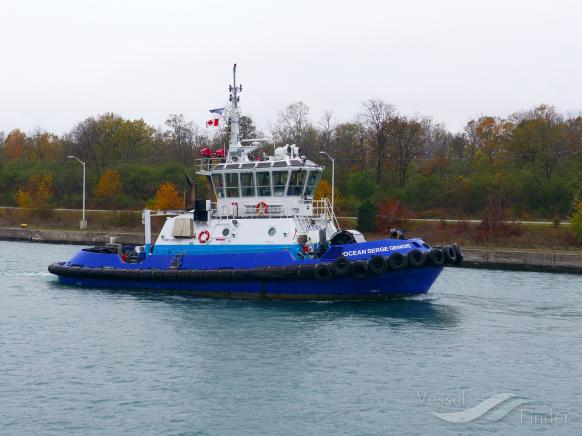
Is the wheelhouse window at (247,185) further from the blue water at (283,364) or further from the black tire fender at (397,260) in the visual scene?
the black tire fender at (397,260)

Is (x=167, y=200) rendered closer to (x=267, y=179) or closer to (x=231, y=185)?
(x=231, y=185)

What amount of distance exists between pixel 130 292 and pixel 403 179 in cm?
3793

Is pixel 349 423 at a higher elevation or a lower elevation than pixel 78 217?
lower

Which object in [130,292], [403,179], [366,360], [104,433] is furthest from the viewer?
[403,179]

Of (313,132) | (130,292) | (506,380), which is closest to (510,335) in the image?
(506,380)

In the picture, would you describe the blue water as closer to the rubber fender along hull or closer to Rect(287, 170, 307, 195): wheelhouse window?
the rubber fender along hull

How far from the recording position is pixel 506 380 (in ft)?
52.3

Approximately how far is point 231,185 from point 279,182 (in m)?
1.86

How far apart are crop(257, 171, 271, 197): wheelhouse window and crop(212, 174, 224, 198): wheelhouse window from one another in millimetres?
1497

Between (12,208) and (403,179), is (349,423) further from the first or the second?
(12,208)

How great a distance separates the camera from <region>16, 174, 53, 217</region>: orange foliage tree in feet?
208

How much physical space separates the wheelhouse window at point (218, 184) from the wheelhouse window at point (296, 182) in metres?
2.62

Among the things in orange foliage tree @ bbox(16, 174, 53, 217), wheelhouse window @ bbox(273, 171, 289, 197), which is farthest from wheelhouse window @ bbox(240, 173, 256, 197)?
orange foliage tree @ bbox(16, 174, 53, 217)
